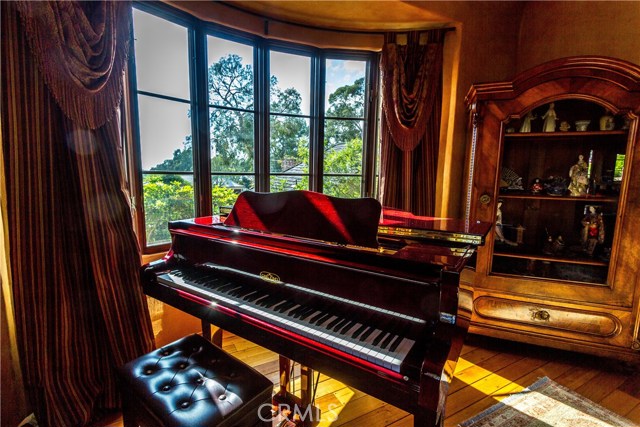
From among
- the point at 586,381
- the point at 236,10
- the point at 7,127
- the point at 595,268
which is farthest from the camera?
the point at 236,10

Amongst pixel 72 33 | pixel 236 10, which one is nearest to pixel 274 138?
pixel 236 10

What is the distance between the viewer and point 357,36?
2615mm

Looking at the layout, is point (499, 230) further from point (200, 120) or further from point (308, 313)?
point (200, 120)

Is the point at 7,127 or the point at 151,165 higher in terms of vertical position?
the point at 7,127

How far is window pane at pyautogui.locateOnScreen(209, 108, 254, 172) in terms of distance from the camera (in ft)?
7.95

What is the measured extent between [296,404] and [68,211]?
148 centimetres

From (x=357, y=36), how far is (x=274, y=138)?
1.09m

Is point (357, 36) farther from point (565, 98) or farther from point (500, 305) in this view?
point (500, 305)

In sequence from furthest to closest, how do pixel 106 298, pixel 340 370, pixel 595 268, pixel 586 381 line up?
1. pixel 595 268
2. pixel 586 381
3. pixel 106 298
4. pixel 340 370

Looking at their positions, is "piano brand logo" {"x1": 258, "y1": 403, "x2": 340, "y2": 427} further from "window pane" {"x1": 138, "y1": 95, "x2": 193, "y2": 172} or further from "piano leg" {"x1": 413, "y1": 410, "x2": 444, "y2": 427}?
"window pane" {"x1": 138, "y1": 95, "x2": 193, "y2": 172}

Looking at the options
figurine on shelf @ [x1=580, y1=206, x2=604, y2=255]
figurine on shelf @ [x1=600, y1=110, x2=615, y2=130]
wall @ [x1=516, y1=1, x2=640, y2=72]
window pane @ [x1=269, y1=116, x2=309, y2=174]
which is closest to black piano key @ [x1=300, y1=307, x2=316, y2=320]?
window pane @ [x1=269, y1=116, x2=309, y2=174]

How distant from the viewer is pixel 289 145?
275 centimetres

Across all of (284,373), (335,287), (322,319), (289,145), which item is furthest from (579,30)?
(284,373)

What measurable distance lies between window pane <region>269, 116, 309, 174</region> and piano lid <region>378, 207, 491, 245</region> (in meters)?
1.31
